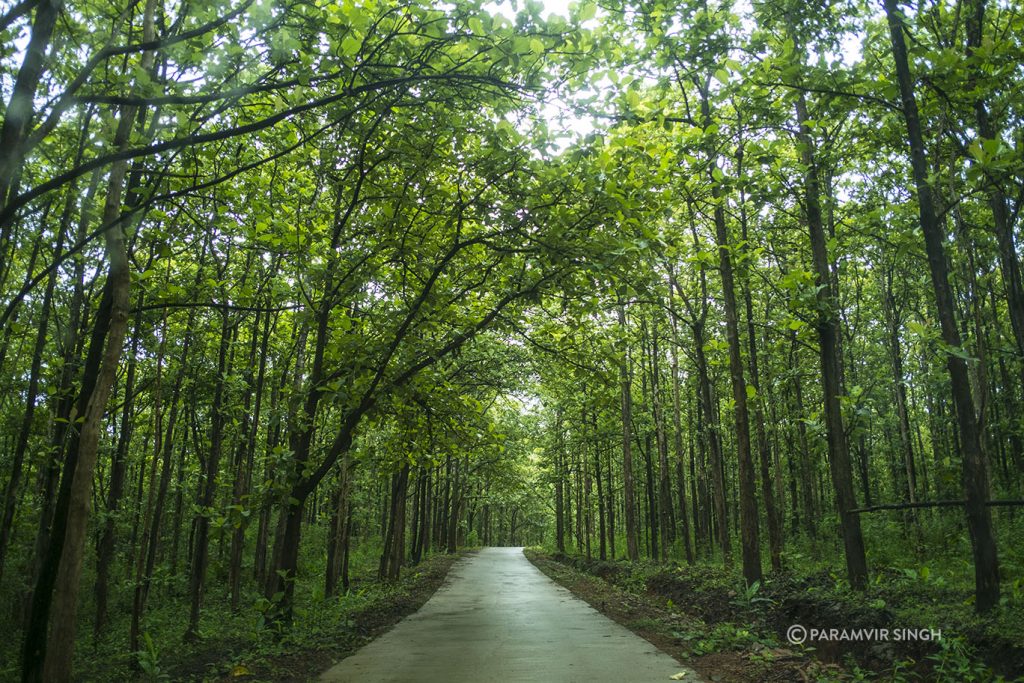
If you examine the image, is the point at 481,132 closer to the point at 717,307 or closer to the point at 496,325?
the point at 496,325

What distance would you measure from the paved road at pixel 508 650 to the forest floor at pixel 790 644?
0.57 meters

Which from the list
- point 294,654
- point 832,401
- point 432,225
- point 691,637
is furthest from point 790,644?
point 432,225

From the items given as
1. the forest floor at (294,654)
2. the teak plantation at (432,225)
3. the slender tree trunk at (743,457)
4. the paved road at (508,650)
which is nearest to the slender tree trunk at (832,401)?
the teak plantation at (432,225)

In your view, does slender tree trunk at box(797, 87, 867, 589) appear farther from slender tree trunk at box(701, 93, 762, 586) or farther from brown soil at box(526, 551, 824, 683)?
brown soil at box(526, 551, 824, 683)

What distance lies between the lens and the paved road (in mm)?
6758

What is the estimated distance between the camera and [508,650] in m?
8.41

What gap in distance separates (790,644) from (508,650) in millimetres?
3579

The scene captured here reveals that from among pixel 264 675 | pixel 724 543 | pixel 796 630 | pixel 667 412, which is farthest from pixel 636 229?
pixel 667 412

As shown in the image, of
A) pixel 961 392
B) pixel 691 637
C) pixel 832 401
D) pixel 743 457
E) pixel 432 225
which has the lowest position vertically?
pixel 691 637

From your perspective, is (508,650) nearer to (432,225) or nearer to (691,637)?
(691,637)

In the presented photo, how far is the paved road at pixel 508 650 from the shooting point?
22.2 feet

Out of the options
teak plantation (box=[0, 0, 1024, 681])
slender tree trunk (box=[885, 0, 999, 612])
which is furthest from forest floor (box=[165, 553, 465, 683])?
slender tree trunk (box=[885, 0, 999, 612])

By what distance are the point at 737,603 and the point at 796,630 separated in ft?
4.86

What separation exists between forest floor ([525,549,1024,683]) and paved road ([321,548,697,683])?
0.57 m
